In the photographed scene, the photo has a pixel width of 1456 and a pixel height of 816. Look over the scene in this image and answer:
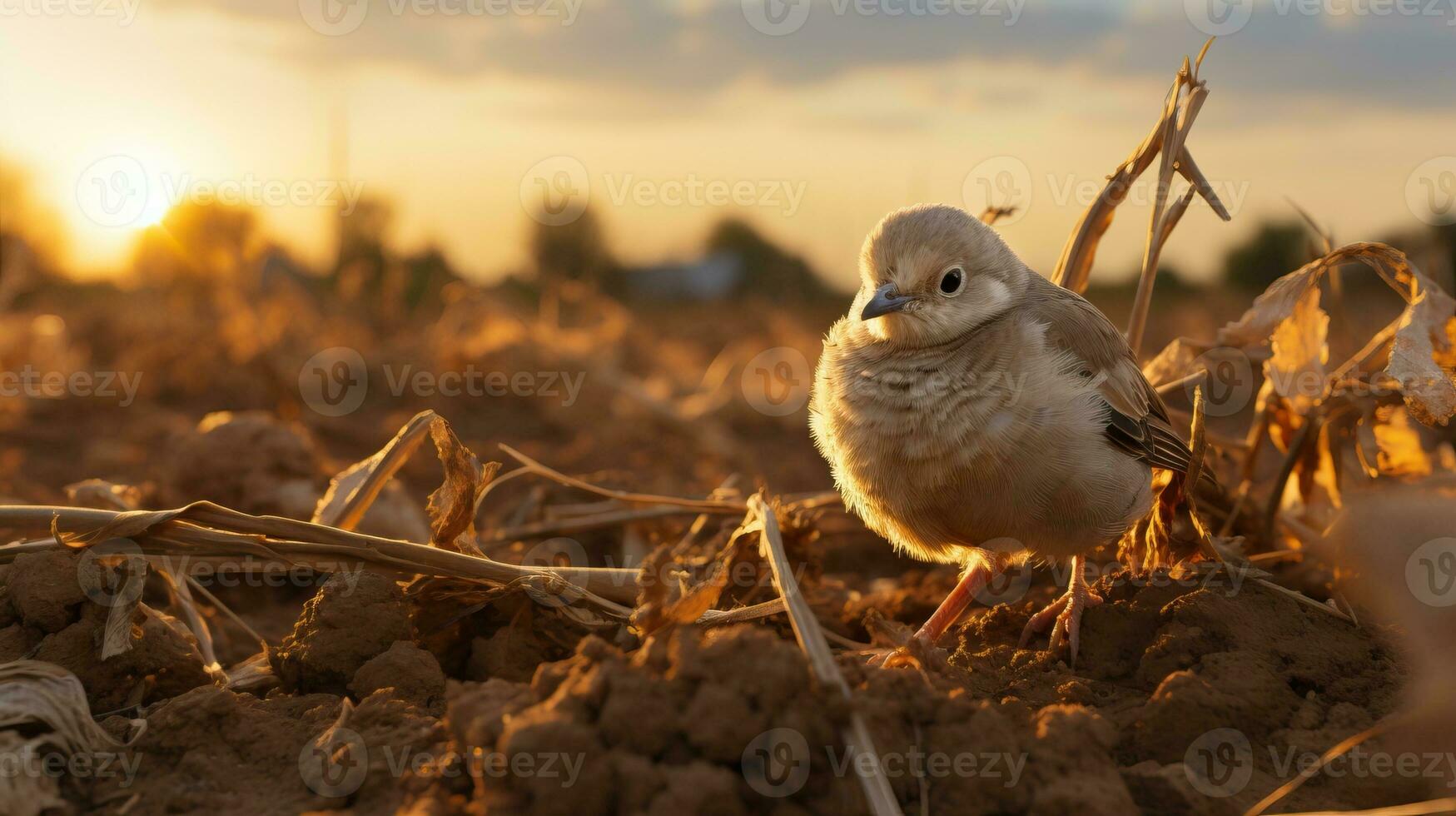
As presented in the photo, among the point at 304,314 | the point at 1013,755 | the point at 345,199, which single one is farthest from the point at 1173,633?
the point at 304,314

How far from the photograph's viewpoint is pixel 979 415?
11.3 feet

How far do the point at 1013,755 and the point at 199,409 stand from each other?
28.2 ft

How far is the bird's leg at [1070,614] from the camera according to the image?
3412 mm

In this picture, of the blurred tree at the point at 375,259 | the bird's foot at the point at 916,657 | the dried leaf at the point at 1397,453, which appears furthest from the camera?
the blurred tree at the point at 375,259

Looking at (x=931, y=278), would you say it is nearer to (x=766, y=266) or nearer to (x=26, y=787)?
(x=26, y=787)

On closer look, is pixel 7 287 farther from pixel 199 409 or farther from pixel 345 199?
pixel 345 199

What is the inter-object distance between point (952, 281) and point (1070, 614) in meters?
1.18

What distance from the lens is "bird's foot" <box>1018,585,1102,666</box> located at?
3.41 m

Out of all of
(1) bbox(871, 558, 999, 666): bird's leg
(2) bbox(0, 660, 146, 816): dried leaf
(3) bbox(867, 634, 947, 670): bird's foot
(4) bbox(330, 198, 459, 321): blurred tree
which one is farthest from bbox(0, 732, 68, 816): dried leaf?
Answer: (4) bbox(330, 198, 459, 321): blurred tree

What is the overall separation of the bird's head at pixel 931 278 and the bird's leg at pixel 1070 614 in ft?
2.96

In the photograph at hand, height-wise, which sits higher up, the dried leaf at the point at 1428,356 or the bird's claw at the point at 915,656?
the dried leaf at the point at 1428,356

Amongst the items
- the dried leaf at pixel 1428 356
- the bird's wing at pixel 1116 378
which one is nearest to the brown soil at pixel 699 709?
the bird's wing at pixel 1116 378

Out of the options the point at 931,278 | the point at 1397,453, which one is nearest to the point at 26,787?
the point at 931,278

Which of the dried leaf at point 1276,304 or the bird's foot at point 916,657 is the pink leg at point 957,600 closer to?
the bird's foot at point 916,657
